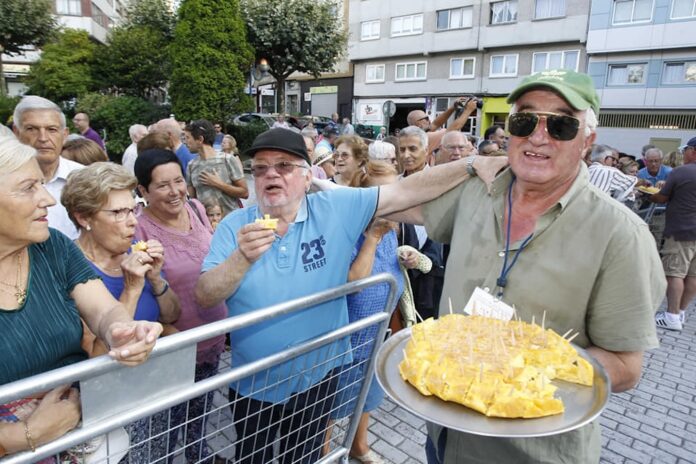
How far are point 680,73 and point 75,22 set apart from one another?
43913 millimetres

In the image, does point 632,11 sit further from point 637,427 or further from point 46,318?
point 46,318

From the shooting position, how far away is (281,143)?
2365 mm

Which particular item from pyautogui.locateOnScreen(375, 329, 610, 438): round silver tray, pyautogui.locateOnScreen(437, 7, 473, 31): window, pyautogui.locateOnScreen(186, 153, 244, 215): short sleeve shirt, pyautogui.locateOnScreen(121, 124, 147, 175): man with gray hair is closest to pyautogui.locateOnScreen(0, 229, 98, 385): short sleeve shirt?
pyautogui.locateOnScreen(375, 329, 610, 438): round silver tray

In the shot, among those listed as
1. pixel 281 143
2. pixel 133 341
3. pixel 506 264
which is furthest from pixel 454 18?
pixel 133 341

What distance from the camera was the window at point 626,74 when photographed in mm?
24359

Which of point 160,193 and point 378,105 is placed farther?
point 378,105

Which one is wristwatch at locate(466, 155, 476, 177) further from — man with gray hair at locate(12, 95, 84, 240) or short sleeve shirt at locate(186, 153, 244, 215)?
short sleeve shirt at locate(186, 153, 244, 215)

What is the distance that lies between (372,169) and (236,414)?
2115mm

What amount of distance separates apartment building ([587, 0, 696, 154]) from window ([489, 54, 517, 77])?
4367 mm

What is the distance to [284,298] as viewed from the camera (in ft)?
7.40

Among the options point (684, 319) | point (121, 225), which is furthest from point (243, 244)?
point (684, 319)

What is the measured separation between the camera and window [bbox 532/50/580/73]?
86.3ft

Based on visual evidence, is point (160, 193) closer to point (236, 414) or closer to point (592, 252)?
point (236, 414)

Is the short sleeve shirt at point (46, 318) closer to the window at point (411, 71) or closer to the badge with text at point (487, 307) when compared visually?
the badge with text at point (487, 307)
